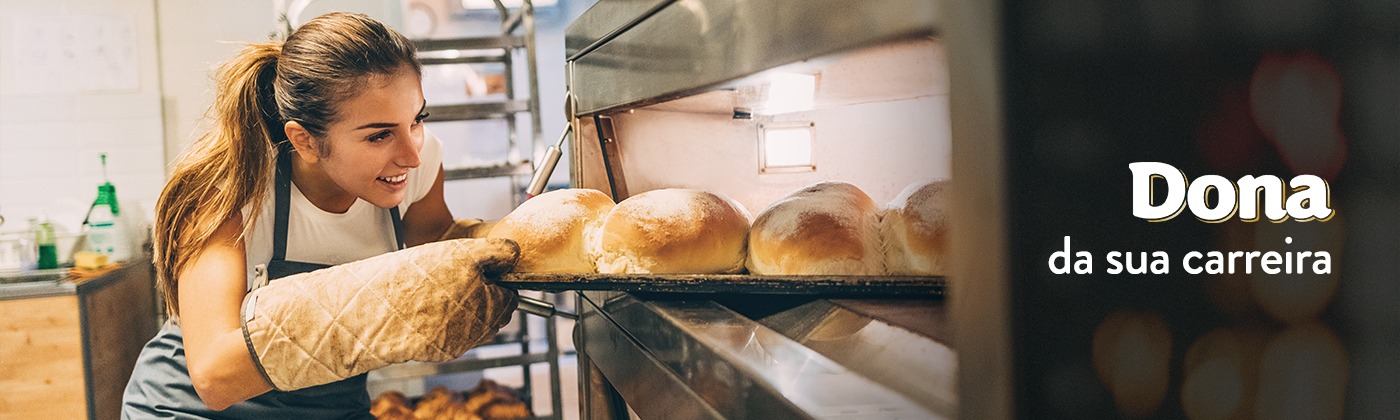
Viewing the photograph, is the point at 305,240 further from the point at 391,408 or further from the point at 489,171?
the point at 489,171

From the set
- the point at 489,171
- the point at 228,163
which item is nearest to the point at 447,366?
the point at 489,171

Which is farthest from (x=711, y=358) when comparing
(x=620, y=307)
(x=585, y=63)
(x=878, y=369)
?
(x=585, y=63)

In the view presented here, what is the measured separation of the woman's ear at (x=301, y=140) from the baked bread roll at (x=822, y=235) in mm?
669

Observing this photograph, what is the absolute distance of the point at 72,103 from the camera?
292 cm

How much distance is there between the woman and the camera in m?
0.85

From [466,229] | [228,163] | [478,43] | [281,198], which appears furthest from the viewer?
[478,43]

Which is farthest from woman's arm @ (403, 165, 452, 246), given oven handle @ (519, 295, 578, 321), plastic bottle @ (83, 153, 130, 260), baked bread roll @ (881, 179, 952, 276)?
plastic bottle @ (83, 153, 130, 260)

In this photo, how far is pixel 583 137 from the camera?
121 centimetres

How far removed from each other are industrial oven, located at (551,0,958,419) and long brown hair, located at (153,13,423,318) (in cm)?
28

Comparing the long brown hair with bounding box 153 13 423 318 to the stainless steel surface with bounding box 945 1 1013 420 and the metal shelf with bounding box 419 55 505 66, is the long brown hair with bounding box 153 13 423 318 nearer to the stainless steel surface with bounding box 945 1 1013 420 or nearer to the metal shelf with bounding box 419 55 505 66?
the stainless steel surface with bounding box 945 1 1013 420

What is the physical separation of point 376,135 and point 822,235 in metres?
0.68

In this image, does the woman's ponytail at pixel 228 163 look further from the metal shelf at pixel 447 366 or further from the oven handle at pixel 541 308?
the metal shelf at pixel 447 366

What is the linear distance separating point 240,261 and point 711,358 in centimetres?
72

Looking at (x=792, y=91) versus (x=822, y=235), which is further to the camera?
(x=792, y=91)
